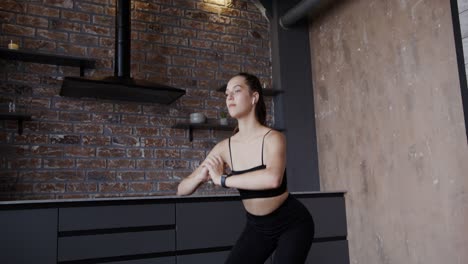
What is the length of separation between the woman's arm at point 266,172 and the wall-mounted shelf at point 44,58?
1846mm

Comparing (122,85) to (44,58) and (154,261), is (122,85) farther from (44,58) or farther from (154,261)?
(154,261)

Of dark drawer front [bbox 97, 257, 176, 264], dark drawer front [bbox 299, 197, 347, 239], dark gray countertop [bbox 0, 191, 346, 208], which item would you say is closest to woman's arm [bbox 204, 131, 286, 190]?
dark gray countertop [bbox 0, 191, 346, 208]

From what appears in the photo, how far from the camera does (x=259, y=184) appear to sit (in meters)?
1.68

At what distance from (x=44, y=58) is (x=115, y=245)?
4.84ft

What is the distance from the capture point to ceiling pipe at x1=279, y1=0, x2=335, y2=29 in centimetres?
365

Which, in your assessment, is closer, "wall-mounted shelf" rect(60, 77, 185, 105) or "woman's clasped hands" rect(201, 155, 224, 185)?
"woman's clasped hands" rect(201, 155, 224, 185)

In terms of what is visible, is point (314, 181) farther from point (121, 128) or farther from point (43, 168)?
point (43, 168)

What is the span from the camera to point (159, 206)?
2.87 meters

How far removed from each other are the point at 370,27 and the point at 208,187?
1915 millimetres

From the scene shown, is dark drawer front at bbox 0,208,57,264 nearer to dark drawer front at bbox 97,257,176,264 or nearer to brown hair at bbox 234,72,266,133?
dark drawer front at bbox 97,257,176,264

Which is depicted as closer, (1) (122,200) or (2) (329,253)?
(1) (122,200)

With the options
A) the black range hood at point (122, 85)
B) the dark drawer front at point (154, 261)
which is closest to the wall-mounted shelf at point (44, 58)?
the black range hood at point (122, 85)

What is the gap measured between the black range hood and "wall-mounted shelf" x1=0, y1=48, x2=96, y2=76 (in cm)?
24

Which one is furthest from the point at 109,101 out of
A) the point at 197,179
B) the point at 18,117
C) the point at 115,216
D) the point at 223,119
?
the point at 197,179
